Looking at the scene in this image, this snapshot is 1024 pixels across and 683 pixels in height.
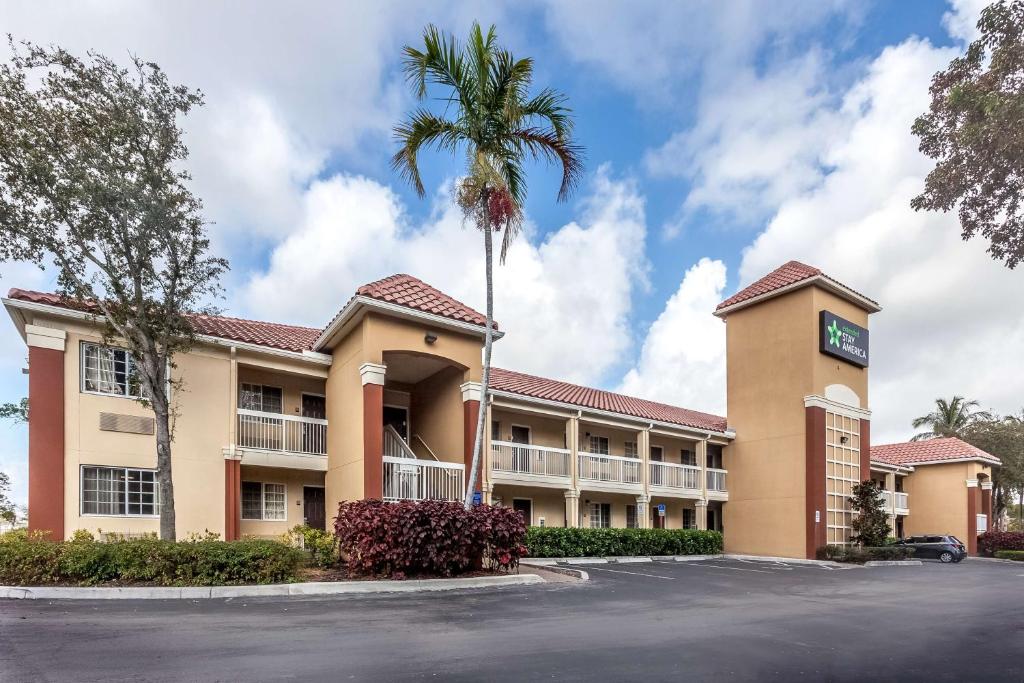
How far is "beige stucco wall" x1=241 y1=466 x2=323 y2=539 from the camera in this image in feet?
62.3

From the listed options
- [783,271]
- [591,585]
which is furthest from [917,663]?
[783,271]

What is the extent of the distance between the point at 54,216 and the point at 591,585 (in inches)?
553

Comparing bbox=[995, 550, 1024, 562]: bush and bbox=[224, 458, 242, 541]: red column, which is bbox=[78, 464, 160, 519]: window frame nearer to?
bbox=[224, 458, 242, 541]: red column

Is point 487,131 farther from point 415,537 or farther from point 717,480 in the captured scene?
point 717,480

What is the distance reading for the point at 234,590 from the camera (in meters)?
11.7

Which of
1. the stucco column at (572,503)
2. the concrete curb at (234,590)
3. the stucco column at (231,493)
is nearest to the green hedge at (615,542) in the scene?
the stucco column at (572,503)

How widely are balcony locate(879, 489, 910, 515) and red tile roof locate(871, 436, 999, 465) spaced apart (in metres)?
2.09

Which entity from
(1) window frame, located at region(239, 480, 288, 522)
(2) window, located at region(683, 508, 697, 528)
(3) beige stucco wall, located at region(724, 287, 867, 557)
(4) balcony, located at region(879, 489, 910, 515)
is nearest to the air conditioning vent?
(1) window frame, located at region(239, 480, 288, 522)

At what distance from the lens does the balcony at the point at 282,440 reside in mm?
18219

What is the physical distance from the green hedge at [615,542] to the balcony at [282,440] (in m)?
6.99

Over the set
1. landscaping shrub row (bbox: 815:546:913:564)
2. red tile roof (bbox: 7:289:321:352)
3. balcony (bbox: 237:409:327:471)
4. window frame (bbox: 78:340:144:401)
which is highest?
red tile roof (bbox: 7:289:321:352)

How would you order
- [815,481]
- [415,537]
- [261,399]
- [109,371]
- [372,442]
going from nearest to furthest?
[415,537] < [372,442] < [109,371] < [261,399] < [815,481]

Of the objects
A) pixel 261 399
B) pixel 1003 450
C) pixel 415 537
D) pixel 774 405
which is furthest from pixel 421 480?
pixel 1003 450

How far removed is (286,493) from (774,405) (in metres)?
19.4
